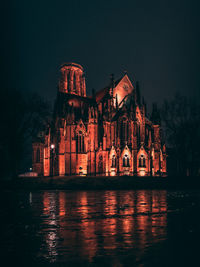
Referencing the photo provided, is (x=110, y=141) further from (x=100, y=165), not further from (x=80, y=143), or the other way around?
(x=80, y=143)

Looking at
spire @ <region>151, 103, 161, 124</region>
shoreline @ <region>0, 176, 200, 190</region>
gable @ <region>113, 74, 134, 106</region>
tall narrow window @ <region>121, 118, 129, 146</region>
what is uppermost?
gable @ <region>113, 74, 134, 106</region>

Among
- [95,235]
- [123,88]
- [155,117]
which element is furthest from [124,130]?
[95,235]

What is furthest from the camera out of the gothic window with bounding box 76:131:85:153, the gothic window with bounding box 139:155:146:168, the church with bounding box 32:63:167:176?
the gothic window with bounding box 76:131:85:153

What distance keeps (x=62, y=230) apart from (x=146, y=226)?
7.47ft

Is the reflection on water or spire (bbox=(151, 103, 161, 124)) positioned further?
spire (bbox=(151, 103, 161, 124))

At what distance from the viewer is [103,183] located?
117ft

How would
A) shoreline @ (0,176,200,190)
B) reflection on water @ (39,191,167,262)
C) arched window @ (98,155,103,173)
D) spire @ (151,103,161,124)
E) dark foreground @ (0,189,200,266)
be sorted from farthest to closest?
1. spire @ (151,103,161,124)
2. arched window @ (98,155,103,173)
3. shoreline @ (0,176,200,190)
4. reflection on water @ (39,191,167,262)
5. dark foreground @ (0,189,200,266)

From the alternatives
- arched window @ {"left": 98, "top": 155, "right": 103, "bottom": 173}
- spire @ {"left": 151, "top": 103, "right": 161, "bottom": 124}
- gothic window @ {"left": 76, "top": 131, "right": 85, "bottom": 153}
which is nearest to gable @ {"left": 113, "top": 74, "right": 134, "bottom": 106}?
spire @ {"left": 151, "top": 103, "right": 161, "bottom": 124}

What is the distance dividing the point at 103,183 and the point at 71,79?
40987 millimetres

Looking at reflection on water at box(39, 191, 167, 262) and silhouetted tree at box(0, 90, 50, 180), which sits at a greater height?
silhouetted tree at box(0, 90, 50, 180)

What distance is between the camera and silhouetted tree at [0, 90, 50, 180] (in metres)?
38.2

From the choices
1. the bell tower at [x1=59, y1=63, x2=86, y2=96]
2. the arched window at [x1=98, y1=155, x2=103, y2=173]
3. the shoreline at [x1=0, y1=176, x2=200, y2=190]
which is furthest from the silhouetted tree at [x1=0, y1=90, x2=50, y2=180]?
the bell tower at [x1=59, y1=63, x2=86, y2=96]

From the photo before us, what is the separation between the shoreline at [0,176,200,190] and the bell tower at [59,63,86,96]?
36.4 meters

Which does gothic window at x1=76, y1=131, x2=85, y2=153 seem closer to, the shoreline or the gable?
the gable
